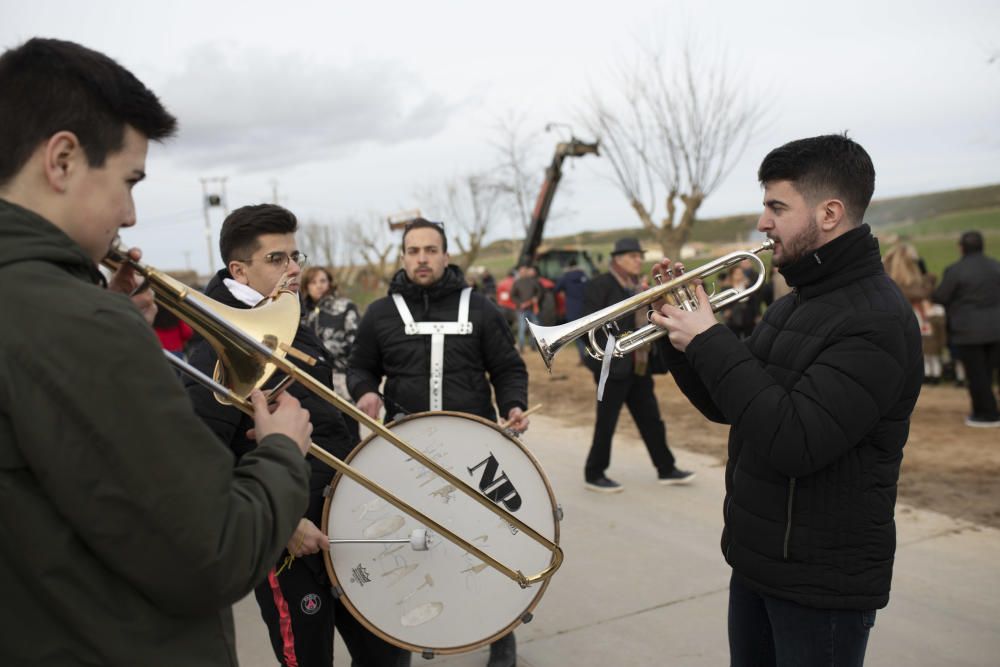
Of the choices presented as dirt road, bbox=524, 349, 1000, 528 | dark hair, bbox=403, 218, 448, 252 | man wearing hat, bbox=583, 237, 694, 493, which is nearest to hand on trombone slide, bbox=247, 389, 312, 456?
dark hair, bbox=403, 218, 448, 252

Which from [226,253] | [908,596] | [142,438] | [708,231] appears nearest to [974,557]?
[908,596]

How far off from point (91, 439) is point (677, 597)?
12.2 feet

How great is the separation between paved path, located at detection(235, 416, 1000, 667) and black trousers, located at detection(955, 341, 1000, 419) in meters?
3.27

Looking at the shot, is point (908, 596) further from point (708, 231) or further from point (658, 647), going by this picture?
point (708, 231)

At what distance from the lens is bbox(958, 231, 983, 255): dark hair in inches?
321

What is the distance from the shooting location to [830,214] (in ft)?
7.22

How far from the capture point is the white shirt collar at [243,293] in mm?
2617

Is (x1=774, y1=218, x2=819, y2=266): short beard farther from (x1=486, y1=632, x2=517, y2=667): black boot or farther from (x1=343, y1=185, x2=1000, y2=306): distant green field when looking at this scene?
(x1=343, y1=185, x2=1000, y2=306): distant green field

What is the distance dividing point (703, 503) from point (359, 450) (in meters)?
3.85

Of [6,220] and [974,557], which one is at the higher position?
[6,220]

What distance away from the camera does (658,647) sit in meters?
3.73

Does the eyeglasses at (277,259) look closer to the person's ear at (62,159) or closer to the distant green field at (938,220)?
the person's ear at (62,159)

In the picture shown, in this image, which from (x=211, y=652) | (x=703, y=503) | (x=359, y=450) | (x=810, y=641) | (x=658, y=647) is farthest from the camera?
(x=703, y=503)

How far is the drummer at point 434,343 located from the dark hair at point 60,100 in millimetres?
2449
